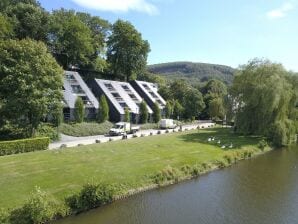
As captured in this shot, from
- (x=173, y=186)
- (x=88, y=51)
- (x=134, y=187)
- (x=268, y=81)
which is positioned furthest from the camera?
(x=88, y=51)

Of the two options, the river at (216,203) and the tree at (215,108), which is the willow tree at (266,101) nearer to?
the river at (216,203)

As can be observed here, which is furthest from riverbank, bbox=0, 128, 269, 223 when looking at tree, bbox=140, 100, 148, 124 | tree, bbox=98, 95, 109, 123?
tree, bbox=140, 100, 148, 124

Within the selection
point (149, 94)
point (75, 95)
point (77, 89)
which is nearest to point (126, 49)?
point (149, 94)

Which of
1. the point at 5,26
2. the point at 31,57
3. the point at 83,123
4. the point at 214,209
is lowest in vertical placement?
the point at 214,209

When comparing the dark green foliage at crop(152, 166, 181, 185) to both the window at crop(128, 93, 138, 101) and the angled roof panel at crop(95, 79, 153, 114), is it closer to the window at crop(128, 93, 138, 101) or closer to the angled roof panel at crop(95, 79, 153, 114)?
the angled roof panel at crop(95, 79, 153, 114)

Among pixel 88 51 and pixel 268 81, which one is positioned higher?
pixel 88 51

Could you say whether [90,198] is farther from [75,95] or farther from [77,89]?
[77,89]

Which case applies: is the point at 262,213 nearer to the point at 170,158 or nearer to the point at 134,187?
the point at 134,187

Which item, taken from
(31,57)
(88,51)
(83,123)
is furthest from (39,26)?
(31,57)
